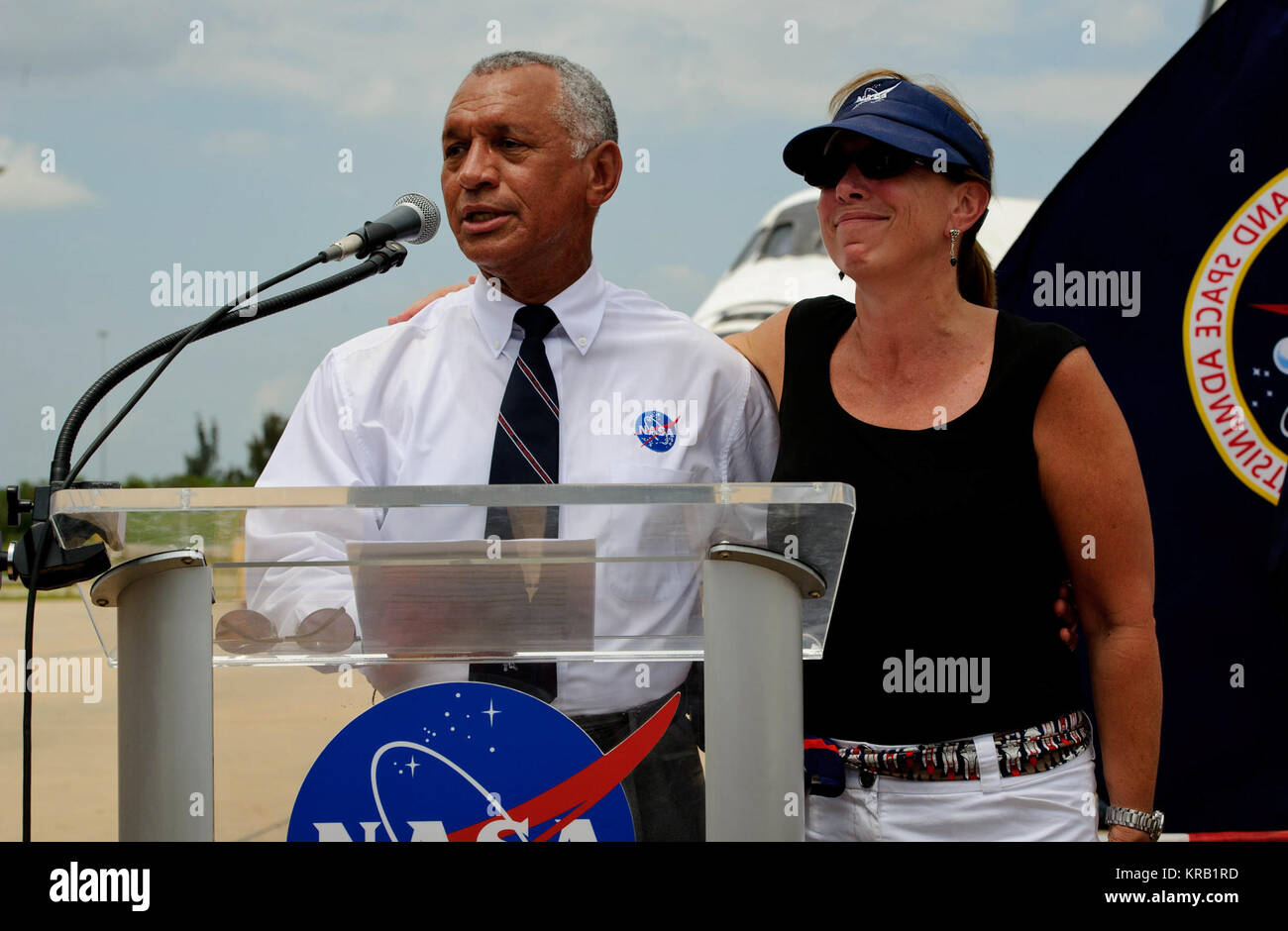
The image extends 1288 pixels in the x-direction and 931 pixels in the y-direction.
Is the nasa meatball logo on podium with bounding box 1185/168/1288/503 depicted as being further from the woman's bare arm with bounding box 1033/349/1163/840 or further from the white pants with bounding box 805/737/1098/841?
the white pants with bounding box 805/737/1098/841

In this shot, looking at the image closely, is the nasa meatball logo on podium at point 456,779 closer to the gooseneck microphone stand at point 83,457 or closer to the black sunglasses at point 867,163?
the gooseneck microphone stand at point 83,457

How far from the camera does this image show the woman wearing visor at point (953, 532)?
1.96m

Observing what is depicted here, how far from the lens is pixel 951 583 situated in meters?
2.02

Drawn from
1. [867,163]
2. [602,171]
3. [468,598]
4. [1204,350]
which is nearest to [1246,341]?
[1204,350]

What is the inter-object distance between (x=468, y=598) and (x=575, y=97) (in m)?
1.40

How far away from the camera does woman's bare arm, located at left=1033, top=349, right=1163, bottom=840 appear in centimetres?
205

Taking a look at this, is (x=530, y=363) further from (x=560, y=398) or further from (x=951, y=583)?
(x=951, y=583)

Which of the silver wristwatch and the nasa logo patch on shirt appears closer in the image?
the silver wristwatch

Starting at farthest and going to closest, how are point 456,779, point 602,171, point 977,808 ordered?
point 602,171 < point 977,808 < point 456,779

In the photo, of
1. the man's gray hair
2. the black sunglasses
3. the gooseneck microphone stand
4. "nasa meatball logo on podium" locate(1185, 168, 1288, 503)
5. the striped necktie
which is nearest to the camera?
the gooseneck microphone stand

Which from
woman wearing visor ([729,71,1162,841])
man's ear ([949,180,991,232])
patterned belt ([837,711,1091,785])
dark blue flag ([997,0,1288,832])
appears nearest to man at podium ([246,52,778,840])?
woman wearing visor ([729,71,1162,841])

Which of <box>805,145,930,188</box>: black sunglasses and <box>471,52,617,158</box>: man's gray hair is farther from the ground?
<box>471,52,617,158</box>: man's gray hair
